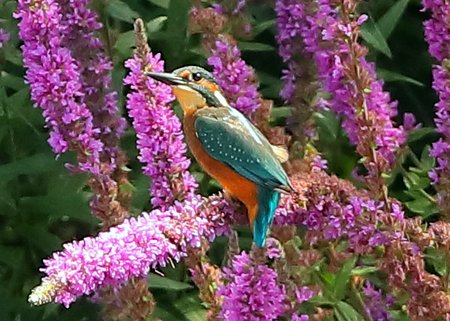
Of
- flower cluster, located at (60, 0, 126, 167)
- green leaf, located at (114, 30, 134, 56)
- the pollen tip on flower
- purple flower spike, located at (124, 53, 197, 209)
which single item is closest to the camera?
the pollen tip on flower

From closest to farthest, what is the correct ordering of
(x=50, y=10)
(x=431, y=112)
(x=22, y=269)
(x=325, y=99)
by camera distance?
(x=50, y=10) → (x=325, y=99) → (x=22, y=269) → (x=431, y=112)

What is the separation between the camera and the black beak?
1.86 metres

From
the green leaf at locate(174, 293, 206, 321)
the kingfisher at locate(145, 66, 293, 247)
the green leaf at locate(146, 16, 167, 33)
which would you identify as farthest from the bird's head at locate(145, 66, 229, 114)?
the green leaf at locate(146, 16, 167, 33)

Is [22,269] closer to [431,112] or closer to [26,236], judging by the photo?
[26,236]

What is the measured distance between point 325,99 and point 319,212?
0.81 m

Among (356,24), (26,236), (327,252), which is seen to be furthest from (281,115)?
(356,24)

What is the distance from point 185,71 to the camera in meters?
1.99

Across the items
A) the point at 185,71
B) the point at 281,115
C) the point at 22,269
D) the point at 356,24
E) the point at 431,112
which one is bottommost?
the point at 22,269

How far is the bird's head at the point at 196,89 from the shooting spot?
1971 mm

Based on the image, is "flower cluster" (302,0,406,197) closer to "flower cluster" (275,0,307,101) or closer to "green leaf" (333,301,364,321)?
"flower cluster" (275,0,307,101)

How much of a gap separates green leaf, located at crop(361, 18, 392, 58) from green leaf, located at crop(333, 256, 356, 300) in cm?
66

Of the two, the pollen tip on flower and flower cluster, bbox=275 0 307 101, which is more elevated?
flower cluster, bbox=275 0 307 101

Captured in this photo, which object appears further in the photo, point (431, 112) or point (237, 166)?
point (431, 112)

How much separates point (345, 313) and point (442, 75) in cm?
65
